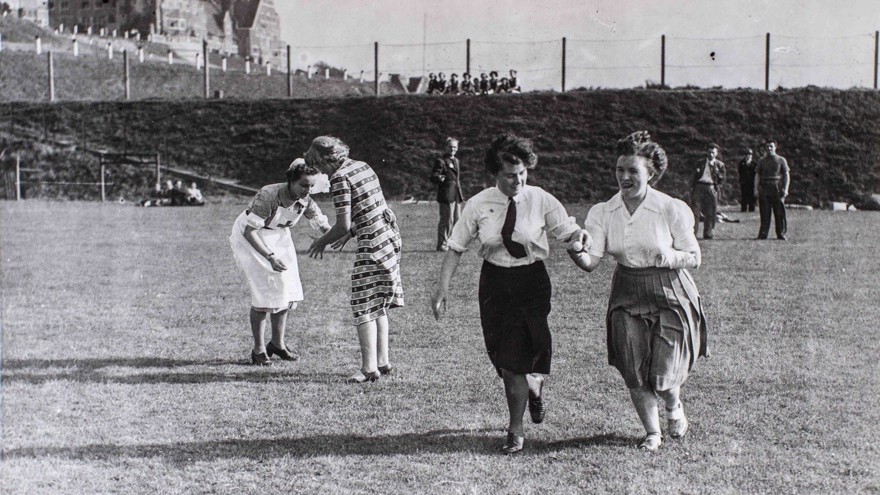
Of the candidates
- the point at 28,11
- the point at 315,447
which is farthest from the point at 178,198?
the point at 28,11

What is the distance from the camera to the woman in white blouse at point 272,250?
7.11 m

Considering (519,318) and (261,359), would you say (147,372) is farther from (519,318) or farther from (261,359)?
(519,318)

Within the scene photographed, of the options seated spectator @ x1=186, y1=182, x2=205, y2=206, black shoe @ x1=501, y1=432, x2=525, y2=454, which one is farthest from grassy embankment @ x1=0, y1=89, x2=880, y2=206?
black shoe @ x1=501, y1=432, x2=525, y2=454

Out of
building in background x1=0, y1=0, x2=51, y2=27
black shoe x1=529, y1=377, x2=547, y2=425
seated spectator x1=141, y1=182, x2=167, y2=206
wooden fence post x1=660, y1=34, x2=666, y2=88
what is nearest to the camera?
black shoe x1=529, y1=377, x2=547, y2=425

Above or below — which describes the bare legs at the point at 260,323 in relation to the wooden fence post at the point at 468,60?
below

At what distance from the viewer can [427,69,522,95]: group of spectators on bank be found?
35.8 m

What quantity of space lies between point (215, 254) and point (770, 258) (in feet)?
30.2

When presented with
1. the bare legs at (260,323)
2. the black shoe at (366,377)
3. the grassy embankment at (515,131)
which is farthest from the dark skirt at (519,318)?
the grassy embankment at (515,131)

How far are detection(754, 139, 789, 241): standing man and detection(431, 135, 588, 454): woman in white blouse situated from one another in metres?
13.3

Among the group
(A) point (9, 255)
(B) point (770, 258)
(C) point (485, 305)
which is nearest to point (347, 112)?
(A) point (9, 255)

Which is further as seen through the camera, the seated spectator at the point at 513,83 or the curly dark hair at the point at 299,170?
the seated spectator at the point at 513,83

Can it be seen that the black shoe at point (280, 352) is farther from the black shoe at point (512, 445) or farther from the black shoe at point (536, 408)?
the black shoe at point (512, 445)

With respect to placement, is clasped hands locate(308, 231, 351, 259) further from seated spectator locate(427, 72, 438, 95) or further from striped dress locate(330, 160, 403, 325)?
seated spectator locate(427, 72, 438, 95)

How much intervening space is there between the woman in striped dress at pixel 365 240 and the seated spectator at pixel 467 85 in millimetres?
29880
